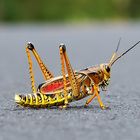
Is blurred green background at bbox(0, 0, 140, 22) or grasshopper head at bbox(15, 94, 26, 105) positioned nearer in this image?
grasshopper head at bbox(15, 94, 26, 105)

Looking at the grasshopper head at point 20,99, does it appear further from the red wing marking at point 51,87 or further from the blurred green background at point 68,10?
the blurred green background at point 68,10

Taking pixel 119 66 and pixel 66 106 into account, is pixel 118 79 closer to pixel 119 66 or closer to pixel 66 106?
pixel 119 66

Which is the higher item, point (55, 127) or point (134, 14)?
point (134, 14)

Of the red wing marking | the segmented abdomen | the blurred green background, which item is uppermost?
the blurred green background

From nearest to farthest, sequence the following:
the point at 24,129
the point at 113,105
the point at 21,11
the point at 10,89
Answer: the point at 24,129 → the point at 113,105 → the point at 10,89 → the point at 21,11

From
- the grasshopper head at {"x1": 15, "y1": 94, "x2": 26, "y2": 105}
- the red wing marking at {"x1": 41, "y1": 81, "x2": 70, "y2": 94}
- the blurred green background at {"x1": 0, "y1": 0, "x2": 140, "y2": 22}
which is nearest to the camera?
the grasshopper head at {"x1": 15, "y1": 94, "x2": 26, "y2": 105}

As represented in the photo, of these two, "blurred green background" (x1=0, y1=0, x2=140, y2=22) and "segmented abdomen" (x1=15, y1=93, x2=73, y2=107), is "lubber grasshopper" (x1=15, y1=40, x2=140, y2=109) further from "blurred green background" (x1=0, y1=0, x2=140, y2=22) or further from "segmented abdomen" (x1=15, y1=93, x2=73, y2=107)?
"blurred green background" (x1=0, y1=0, x2=140, y2=22)

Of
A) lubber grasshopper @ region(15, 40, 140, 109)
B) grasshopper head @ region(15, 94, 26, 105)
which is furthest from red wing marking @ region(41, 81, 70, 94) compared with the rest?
grasshopper head @ region(15, 94, 26, 105)

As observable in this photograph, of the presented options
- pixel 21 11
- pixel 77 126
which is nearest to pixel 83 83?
pixel 77 126
